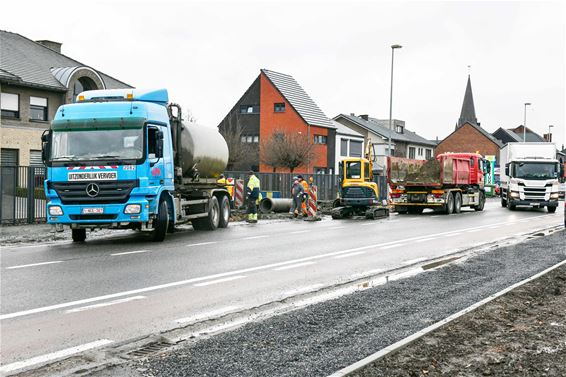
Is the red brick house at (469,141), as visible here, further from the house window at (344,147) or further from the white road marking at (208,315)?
the white road marking at (208,315)

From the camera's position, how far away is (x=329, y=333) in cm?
614

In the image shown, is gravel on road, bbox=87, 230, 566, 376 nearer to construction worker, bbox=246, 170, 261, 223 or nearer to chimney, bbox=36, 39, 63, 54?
construction worker, bbox=246, 170, 261, 223

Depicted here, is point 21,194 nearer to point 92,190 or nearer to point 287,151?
point 92,190

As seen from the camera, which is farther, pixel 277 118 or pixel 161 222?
pixel 277 118

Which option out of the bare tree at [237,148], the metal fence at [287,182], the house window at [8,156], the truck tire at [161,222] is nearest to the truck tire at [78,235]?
the truck tire at [161,222]

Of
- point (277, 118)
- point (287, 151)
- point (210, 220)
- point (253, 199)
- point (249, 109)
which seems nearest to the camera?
point (210, 220)

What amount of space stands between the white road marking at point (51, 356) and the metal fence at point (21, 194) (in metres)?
14.3

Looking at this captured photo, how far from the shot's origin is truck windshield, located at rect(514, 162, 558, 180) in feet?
103

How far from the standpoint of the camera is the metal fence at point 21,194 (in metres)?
19.0

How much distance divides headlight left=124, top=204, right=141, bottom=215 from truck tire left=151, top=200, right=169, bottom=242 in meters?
0.90

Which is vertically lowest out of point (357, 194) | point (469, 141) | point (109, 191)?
point (357, 194)

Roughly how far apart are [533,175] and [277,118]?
3182 cm

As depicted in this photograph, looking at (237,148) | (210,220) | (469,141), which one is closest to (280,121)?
(237,148)

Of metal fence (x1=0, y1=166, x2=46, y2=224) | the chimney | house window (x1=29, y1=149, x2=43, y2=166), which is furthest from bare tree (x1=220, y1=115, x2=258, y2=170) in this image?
metal fence (x1=0, y1=166, x2=46, y2=224)
